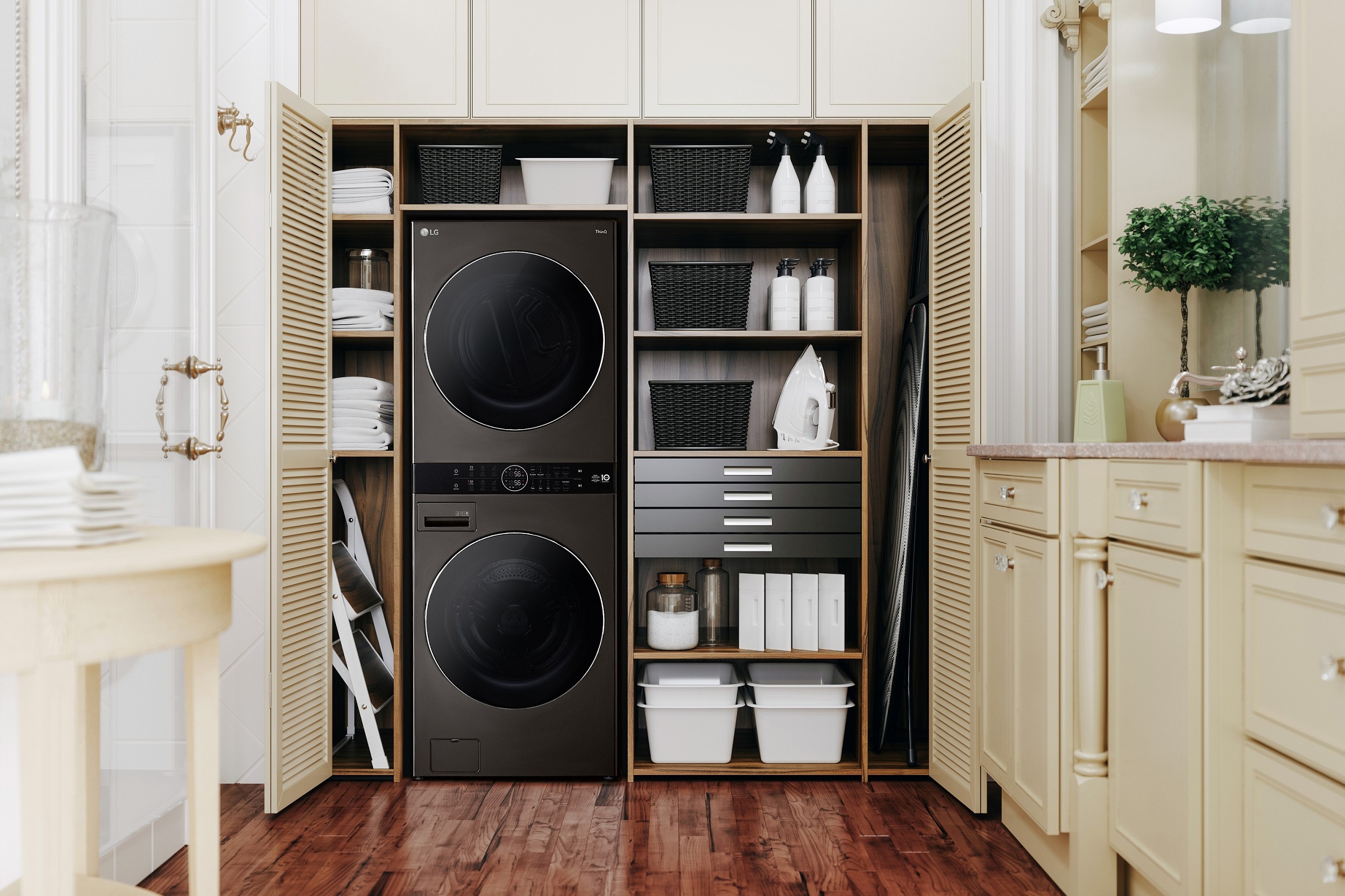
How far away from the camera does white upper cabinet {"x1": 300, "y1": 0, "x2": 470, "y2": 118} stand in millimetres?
2480

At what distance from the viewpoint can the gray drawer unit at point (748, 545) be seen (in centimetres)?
249

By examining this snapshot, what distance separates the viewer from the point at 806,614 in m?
2.52

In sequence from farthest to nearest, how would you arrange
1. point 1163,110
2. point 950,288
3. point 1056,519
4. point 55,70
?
point 950,288 → point 1163,110 → point 1056,519 → point 55,70

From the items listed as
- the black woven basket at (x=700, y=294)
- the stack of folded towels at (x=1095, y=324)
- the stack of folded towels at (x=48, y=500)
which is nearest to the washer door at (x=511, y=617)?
the black woven basket at (x=700, y=294)

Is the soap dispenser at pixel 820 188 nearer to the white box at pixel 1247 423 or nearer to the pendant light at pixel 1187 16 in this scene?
the pendant light at pixel 1187 16

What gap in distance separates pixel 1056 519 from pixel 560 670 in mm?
1372

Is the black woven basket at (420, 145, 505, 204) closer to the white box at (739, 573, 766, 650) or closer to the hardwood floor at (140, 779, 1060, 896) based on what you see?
the white box at (739, 573, 766, 650)

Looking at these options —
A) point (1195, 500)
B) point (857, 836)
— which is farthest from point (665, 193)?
point (857, 836)

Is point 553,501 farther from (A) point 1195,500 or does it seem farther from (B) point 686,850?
(A) point 1195,500

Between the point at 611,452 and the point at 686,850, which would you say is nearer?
the point at 686,850

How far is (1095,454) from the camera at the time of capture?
1.71 m

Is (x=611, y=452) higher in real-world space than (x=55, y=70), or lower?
lower

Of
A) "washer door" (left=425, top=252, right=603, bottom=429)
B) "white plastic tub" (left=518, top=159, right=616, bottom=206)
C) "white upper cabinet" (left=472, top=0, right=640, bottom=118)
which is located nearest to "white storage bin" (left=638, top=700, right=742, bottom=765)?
"washer door" (left=425, top=252, right=603, bottom=429)

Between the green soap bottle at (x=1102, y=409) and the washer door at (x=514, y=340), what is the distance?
49.9 inches
